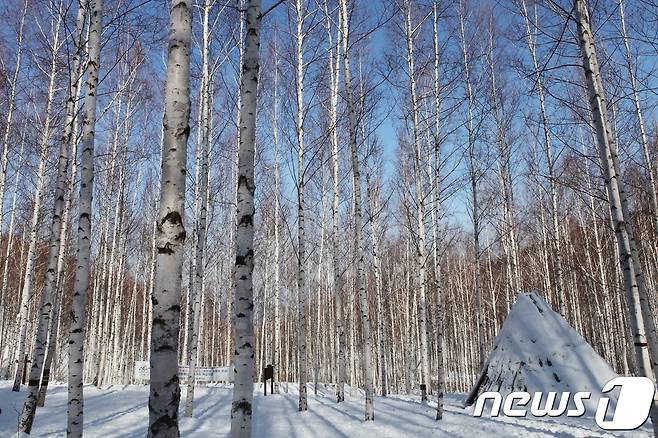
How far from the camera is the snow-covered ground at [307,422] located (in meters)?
6.68

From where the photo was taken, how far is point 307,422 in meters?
8.39

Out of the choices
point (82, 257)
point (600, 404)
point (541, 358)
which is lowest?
point (600, 404)

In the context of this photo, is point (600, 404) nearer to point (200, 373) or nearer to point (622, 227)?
point (622, 227)

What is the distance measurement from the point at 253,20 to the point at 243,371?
3.82 m

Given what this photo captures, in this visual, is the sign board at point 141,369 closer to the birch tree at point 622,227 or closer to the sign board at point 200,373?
the sign board at point 200,373

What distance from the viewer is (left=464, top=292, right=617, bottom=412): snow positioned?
8.90 meters

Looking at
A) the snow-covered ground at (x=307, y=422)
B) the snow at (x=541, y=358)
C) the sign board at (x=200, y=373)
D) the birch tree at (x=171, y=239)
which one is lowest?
the sign board at (x=200, y=373)

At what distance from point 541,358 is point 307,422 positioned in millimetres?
5581

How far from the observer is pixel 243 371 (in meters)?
4.07

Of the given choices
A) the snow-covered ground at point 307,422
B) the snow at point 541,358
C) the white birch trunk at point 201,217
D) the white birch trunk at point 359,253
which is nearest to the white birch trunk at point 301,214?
the snow-covered ground at point 307,422

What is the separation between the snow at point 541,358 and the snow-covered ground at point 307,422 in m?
1.17

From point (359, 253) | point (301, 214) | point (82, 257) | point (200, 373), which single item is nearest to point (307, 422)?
point (359, 253)

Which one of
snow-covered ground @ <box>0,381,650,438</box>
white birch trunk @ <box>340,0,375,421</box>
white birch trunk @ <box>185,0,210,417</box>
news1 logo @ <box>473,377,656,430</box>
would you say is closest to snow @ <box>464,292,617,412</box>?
news1 logo @ <box>473,377,656,430</box>

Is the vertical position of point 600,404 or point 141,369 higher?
point 600,404
